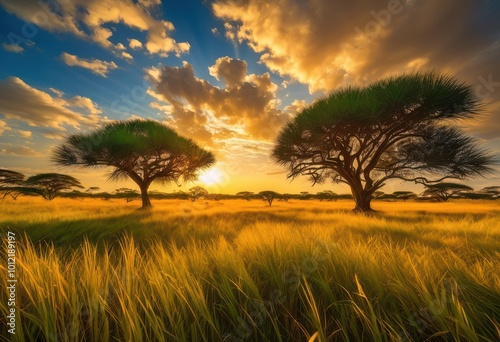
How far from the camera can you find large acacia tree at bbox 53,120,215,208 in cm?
1439

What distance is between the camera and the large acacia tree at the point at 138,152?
47.2ft

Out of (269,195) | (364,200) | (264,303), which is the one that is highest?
(269,195)

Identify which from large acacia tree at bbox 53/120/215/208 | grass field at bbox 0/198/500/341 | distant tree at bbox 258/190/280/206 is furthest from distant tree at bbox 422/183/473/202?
grass field at bbox 0/198/500/341

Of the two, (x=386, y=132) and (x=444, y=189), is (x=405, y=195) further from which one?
(x=386, y=132)

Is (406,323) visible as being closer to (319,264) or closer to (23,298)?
(319,264)

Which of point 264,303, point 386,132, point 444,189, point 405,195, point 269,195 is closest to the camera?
point 264,303

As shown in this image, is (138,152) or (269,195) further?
(269,195)

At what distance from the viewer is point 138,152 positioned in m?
15.0

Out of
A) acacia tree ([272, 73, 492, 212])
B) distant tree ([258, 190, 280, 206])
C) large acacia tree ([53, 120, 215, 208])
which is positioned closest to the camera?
acacia tree ([272, 73, 492, 212])

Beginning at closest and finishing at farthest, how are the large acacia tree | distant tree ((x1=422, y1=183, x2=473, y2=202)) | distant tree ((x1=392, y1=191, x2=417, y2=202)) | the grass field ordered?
1. the grass field
2. the large acacia tree
3. distant tree ((x1=422, y1=183, x2=473, y2=202))
4. distant tree ((x1=392, y1=191, x2=417, y2=202))

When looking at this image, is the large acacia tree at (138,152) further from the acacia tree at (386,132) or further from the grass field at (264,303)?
the grass field at (264,303)

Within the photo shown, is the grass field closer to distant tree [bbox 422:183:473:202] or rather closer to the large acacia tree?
the large acacia tree

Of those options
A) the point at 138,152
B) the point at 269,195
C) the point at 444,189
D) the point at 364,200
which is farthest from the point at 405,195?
the point at 138,152

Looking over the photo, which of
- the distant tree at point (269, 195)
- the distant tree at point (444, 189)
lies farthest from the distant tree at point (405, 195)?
the distant tree at point (269, 195)
